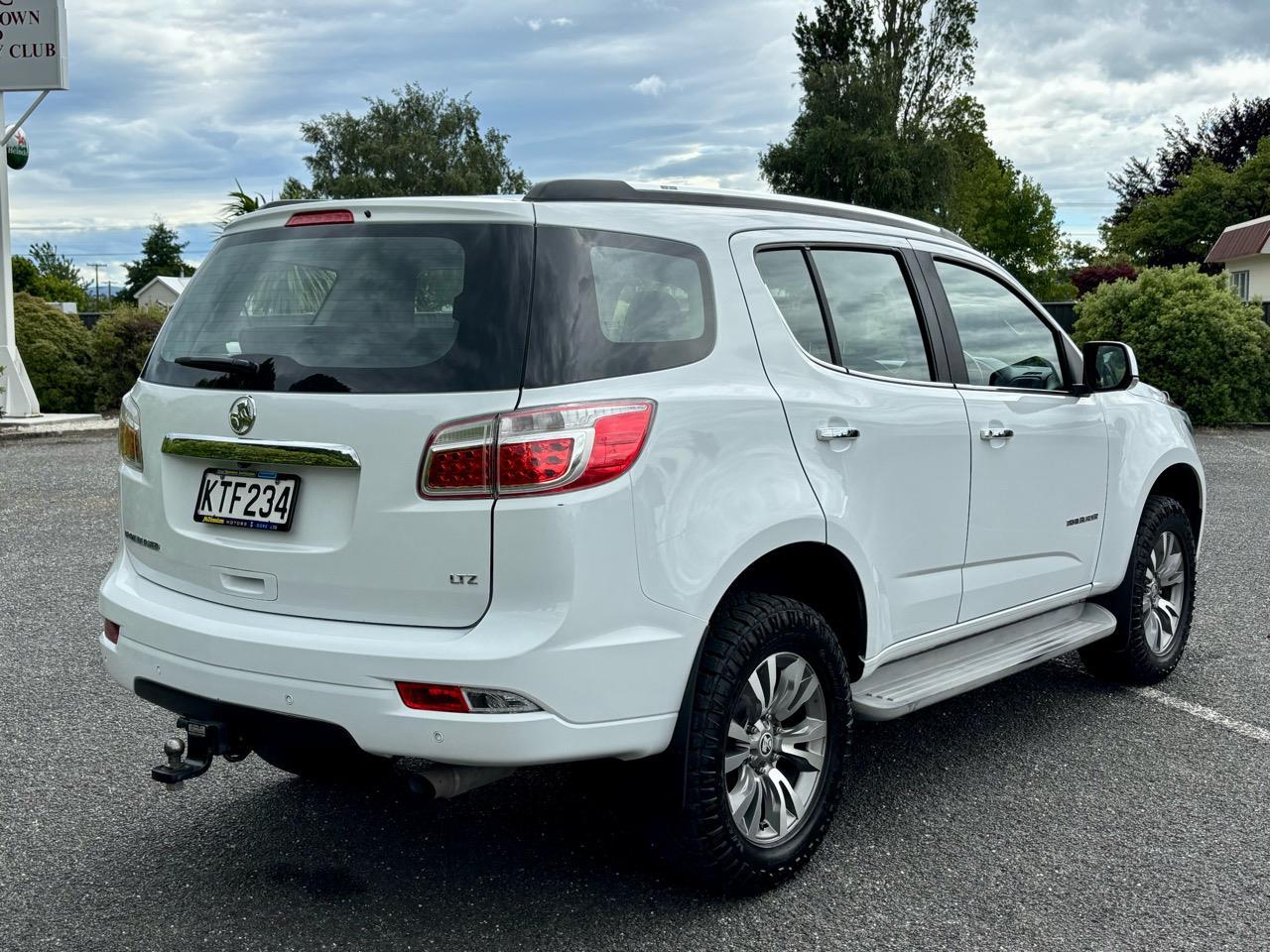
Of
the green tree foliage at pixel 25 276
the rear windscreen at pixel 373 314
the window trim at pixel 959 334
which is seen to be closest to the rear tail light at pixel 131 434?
the rear windscreen at pixel 373 314

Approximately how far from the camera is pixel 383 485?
2984 millimetres

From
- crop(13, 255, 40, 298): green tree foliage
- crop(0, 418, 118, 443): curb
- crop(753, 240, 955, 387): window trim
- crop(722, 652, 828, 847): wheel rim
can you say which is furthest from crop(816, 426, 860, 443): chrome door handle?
crop(13, 255, 40, 298): green tree foliage

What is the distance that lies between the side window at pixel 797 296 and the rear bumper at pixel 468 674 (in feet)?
3.50

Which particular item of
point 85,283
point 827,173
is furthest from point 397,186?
point 85,283

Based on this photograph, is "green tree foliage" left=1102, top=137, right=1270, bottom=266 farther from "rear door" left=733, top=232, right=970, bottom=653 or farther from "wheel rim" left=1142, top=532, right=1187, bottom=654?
"rear door" left=733, top=232, right=970, bottom=653

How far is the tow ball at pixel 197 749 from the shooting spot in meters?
3.20

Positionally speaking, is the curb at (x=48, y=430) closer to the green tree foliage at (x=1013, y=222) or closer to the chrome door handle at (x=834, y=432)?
the chrome door handle at (x=834, y=432)

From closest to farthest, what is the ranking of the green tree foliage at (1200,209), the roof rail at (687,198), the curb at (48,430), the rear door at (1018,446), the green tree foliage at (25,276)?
the roof rail at (687,198) → the rear door at (1018,446) → the curb at (48,430) → the green tree foliage at (1200,209) → the green tree foliage at (25,276)

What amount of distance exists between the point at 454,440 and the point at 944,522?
1.88m

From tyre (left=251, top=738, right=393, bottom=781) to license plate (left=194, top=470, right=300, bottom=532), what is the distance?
3.41ft

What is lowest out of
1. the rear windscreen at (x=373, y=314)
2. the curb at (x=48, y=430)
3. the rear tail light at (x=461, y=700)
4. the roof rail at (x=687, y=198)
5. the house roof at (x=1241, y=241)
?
the curb at (x=48, y=430)

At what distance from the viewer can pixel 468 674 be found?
9.32 feet

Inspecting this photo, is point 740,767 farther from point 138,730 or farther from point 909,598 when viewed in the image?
point 138,730

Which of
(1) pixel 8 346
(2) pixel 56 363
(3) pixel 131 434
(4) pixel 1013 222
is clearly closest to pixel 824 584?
(3) pixel 131 434
